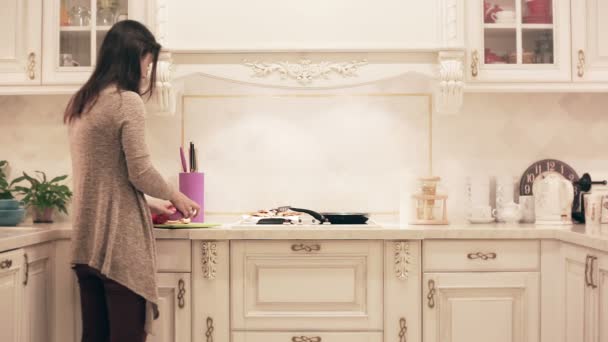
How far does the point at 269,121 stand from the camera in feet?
10.7

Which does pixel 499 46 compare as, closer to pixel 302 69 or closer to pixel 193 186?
pixel 302 69

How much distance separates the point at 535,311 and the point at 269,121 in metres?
1.42

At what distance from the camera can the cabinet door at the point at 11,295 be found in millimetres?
2359

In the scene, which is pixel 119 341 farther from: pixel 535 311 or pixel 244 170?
pixel 535 311

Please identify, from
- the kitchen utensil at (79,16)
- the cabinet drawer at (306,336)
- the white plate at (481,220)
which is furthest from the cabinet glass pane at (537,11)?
the kitchen utensil at (79,16)

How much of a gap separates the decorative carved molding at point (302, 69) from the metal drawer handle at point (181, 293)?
93 cm

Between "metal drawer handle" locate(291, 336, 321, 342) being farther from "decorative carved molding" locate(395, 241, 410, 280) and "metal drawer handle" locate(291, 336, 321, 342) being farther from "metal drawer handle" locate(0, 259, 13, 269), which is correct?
"metal drawer handle" locate(0, 259, 13, 269)

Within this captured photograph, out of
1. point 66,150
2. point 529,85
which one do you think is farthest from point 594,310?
point 66,150

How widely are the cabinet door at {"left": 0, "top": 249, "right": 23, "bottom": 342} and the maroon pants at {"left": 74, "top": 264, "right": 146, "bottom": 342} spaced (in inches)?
10.5

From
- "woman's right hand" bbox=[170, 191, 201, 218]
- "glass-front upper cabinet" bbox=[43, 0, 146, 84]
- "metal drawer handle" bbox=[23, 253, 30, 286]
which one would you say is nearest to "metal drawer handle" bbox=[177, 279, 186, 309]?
"woman's right hand" bbox=[170, 191, 201, 218]

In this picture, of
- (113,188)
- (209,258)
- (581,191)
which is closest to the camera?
(113,188)

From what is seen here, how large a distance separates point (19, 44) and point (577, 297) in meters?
2.47

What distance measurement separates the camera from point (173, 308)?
272 centimetres

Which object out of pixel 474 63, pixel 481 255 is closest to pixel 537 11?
pixel 474 63
